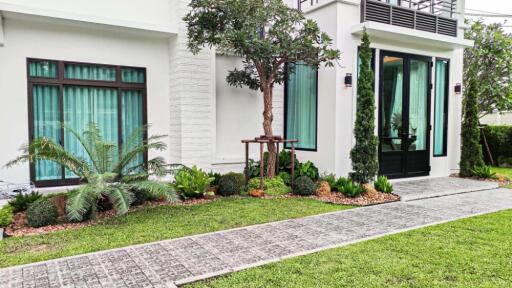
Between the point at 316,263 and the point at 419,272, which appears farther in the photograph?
the point at 316,263

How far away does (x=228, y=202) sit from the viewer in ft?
23.4

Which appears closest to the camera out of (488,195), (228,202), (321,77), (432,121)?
(228,202)

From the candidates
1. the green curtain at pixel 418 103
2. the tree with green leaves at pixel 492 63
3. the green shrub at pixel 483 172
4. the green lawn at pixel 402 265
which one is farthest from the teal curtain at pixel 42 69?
the tree with green leaves at pixel 492 63

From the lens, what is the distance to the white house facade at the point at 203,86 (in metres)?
7.50

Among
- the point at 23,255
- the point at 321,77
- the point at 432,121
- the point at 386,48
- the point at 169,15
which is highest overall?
the point at 169,15

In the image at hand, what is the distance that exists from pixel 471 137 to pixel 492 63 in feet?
18.5

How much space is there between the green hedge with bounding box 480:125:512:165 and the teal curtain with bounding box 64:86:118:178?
13.1m

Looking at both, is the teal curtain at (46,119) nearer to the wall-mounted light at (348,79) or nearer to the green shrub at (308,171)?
the green shrub at (308,171)

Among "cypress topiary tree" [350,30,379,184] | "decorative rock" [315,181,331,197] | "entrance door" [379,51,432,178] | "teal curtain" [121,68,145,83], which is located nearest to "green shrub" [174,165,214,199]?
"decorative rock" [315,181,331,197]

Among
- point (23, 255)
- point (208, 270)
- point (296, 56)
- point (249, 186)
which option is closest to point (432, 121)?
point (296, 56)

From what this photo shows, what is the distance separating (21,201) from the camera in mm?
6246

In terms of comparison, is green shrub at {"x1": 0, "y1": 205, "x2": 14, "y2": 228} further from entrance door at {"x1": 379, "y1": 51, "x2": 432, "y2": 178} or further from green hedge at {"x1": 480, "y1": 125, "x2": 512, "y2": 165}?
green hedge at {"x1": 480, "y1": 125, "x2": 512, "y2": 165}

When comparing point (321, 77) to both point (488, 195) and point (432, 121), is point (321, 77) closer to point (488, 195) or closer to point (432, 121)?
point (432, 121)

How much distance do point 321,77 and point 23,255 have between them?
22.8 feet
